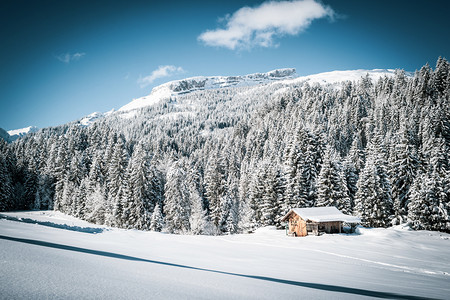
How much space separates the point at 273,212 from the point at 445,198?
2582 centimetres

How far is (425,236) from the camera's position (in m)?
29.6

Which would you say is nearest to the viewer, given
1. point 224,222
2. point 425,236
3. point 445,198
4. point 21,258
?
point 21,258

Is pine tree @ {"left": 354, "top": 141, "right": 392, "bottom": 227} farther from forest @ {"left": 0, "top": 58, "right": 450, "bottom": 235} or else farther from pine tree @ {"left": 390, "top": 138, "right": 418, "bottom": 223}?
pine tree @ {"left": 390, "top": 138, "right": 418, "bottom": 223}

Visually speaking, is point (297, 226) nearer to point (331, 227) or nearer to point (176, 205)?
point (331, 227)

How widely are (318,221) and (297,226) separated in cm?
393

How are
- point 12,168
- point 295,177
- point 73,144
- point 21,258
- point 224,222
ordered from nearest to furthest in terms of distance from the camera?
point 21,258 < point 295,177 < point 224,222 < point 12,168 < point 73,144

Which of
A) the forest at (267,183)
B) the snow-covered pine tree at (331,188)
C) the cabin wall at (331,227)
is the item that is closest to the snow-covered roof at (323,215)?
the cabin wall at (331,227)

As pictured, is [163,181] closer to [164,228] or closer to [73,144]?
[164,228]

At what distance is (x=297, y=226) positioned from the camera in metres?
34.9

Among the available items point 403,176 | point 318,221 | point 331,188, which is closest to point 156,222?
point 318,221

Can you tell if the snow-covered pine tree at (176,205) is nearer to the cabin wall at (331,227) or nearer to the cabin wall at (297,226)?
the cabin wall at (297,226)

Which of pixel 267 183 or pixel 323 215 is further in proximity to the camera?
pixel 267 183

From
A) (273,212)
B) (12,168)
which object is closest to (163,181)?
(273,212)

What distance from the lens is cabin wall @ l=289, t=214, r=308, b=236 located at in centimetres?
3397
